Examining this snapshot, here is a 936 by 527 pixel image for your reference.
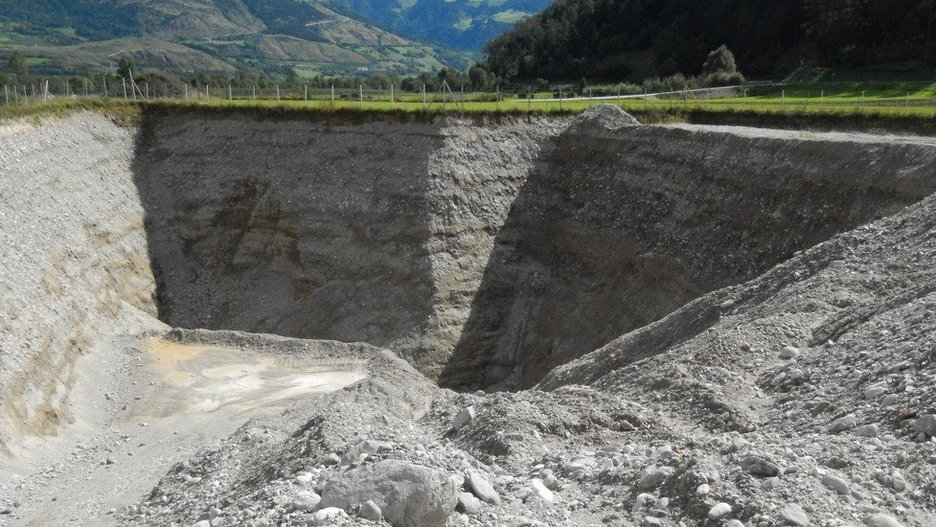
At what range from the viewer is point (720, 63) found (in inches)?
2613

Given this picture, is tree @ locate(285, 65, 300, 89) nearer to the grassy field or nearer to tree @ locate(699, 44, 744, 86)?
the grassy field

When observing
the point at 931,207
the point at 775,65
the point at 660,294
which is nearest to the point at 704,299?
the point at 931,207

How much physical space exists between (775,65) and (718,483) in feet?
202

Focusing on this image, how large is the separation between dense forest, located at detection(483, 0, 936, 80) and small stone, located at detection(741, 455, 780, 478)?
50.2m

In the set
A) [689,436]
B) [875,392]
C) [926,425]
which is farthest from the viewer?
[689,436]

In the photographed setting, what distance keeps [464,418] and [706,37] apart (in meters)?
63.7

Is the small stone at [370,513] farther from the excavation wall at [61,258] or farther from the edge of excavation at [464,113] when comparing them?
the edge of excavation at [464,113]

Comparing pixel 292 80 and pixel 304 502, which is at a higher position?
pixel 292 80

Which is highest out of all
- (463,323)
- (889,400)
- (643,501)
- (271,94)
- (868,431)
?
(271,94)

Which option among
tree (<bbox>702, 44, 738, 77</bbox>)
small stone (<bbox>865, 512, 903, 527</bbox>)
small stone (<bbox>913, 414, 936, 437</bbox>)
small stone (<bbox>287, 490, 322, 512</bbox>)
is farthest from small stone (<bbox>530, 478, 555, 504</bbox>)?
tree (<bbox>702, 44, 738, 77</bbox>)

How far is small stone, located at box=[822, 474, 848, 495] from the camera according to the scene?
37.3 feet

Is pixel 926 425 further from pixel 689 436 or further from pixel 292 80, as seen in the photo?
pixel 292 80

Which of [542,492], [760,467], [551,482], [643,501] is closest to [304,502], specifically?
[542,492]

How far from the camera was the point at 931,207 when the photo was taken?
72.0 feet
